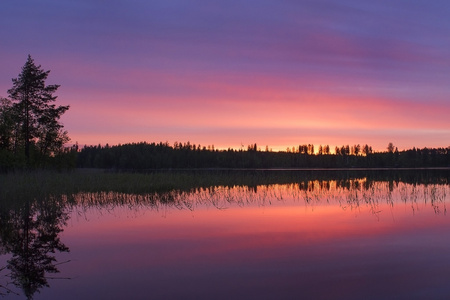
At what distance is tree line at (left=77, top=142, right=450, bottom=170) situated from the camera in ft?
430

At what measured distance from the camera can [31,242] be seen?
1116 centimetres

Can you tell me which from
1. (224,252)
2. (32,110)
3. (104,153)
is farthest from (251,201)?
(104,153)

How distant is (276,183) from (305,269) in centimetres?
2802

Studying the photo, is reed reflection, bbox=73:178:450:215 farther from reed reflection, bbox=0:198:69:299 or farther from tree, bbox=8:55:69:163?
tree, bbox=8:55:69:163

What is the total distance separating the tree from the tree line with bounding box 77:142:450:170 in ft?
261

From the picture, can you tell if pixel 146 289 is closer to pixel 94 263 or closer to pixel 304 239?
pixel 94 263

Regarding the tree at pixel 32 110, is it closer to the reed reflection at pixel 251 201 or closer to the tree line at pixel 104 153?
the tree line at pixel 104 153

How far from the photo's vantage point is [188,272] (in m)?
8.51

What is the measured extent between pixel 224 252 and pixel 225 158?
14392 centimetres

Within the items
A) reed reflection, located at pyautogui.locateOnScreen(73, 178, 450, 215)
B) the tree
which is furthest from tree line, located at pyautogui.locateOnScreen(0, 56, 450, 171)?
reed reflection, located at pyautogui.locateOnScreen(73, 178, 450, 215)

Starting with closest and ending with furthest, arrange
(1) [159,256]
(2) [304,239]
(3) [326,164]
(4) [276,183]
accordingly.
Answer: (1) [159,256] < (2) [304,239] < (4) [276,183] < (3) [326,164]

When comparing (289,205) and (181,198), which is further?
(181,198)

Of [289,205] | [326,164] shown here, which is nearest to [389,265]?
[289,205]

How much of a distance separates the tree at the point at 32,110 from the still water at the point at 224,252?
80.7 feet
